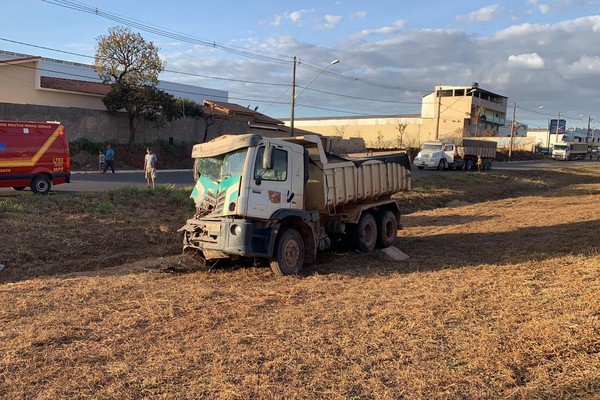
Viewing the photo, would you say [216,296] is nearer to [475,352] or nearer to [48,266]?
[475,352]

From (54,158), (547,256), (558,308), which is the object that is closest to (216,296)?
(558,308)

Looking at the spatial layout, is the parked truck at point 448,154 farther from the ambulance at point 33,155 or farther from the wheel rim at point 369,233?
the wheel rim at point 369,233

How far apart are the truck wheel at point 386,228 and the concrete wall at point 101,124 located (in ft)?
89.2

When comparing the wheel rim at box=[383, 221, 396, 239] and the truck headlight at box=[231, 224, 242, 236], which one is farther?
the wheel rim at box=[383, 221, 396, 239]

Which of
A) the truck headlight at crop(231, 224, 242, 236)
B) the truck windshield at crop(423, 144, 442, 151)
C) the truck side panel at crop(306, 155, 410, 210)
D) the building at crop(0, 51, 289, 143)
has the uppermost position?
the building at crop(0, 51, 289, 143)

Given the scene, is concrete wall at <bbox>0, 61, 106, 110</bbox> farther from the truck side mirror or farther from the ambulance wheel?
the truck side mirror

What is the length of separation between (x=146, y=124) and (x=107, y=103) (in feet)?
12.1

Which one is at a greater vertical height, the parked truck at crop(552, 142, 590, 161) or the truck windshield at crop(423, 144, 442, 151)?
the parked truck at crop(552, 142, 590, 161)

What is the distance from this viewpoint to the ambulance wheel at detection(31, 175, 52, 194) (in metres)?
17.0

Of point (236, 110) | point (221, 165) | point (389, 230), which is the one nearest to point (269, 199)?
point (221, 165)

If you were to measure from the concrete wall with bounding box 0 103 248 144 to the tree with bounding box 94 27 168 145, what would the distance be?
88cm

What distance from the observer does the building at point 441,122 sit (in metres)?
94.9

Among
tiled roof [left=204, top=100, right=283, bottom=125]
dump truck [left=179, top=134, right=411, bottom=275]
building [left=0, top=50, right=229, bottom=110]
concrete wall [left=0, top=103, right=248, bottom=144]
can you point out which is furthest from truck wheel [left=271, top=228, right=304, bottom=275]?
tiled roof [left=204, top=100, right=283, bottom=125]

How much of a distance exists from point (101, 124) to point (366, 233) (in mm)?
29185
